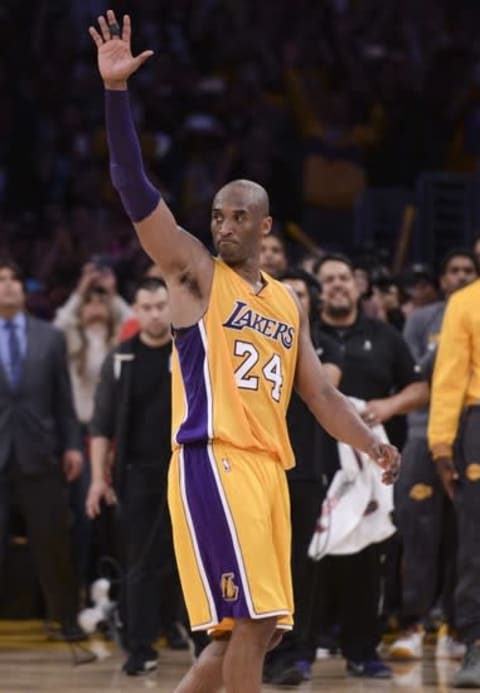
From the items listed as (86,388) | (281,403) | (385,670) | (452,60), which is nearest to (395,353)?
(385,670)

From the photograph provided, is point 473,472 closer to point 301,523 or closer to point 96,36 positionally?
point 301,523

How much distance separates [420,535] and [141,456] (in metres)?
1.72

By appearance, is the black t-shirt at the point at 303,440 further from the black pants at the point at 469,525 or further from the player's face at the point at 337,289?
the player's face at the point at 337,289

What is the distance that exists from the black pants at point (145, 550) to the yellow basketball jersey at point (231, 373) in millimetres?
3456

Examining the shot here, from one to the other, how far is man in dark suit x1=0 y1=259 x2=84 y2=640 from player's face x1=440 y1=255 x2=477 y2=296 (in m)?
2.32

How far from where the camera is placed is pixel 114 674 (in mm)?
9812

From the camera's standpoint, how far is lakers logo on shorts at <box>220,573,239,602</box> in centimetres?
639

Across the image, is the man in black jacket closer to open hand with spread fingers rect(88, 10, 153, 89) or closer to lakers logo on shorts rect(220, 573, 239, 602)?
lakers logo on shorts rect(220, 573, 239, 602)

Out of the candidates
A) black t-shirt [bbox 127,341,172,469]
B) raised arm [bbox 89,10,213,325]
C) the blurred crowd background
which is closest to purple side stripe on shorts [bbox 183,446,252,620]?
raised arm [bbox 89,10,213,325]

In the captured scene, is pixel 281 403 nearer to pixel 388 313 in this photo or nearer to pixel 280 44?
pixel 388 313

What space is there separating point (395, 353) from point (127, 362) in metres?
1.45

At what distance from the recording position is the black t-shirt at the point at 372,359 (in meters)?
10.2

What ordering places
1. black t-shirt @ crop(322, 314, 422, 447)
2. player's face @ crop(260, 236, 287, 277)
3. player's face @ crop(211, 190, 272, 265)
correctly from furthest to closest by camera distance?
1. player's face @ crop(260, 236, 287, 277)
2. black t-shirt @ crop(322, 314, 422, 447)
3. player's face @ crop(211, 190, 272, 265)

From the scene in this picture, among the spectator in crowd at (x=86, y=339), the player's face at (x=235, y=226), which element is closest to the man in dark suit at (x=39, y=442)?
the spectator in crowd at (x=86, y=339)
